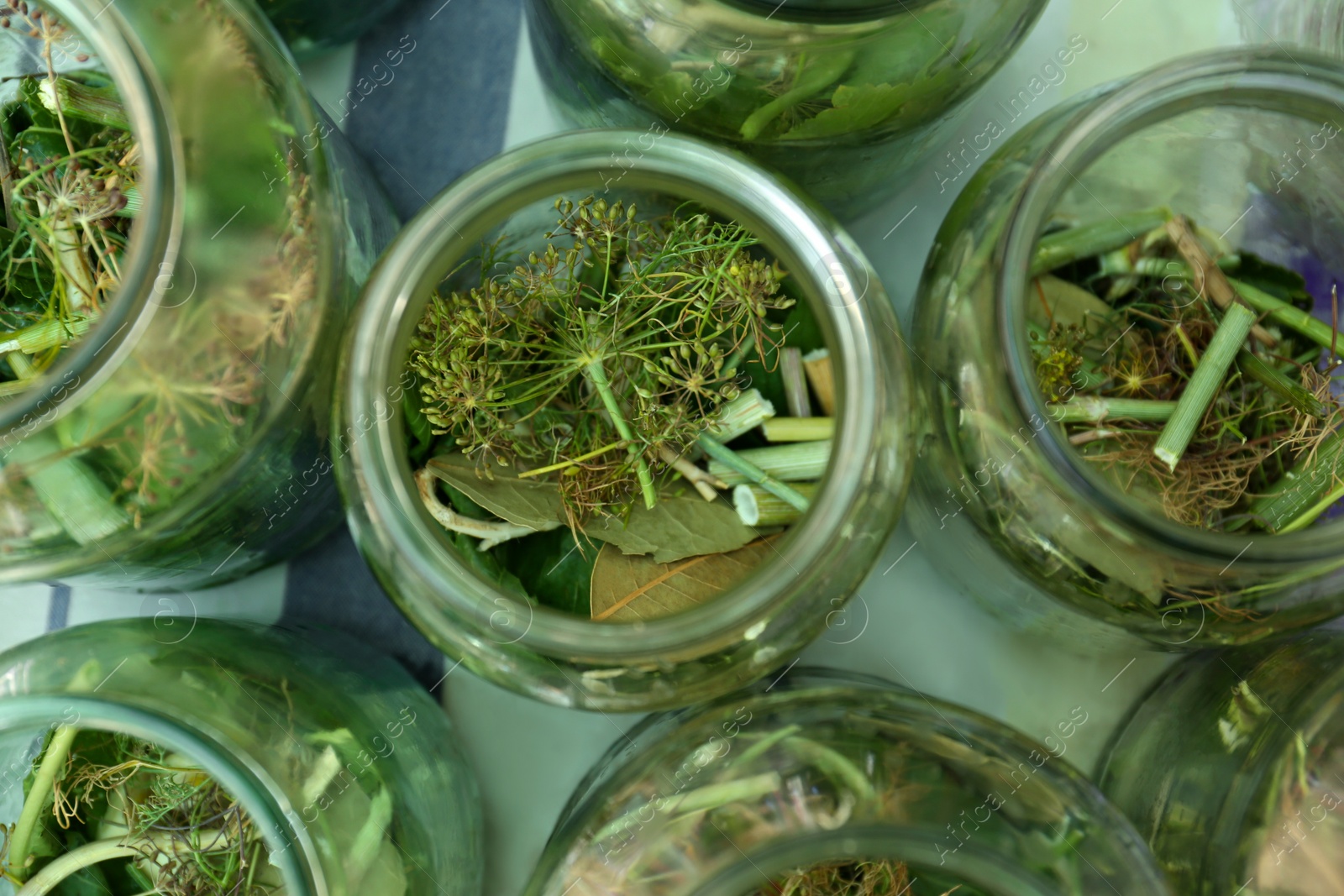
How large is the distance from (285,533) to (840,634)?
1.09 ft

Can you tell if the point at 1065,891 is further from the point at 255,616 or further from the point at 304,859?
the point at 255,616

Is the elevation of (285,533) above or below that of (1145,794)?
above

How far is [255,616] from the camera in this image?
1.90 ft

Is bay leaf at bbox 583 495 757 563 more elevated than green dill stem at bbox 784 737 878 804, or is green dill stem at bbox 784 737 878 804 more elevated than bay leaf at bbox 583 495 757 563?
bay leaf at bbox 583 495 757 563

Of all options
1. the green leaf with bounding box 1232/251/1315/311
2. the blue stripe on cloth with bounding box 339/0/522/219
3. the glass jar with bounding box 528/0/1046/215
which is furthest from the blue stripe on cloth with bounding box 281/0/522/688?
the green leaf with bounding box 1232/251/1315/311

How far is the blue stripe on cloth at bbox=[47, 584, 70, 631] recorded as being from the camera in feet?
1.94

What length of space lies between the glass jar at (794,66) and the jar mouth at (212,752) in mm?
312

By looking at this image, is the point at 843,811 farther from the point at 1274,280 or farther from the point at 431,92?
the point at 431,92

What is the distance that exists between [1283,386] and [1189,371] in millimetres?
46

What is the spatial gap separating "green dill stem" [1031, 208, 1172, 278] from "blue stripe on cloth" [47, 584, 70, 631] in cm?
63

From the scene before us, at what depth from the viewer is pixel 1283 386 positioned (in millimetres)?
480

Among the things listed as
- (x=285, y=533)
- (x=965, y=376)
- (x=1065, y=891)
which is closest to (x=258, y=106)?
(x=285, y=533)

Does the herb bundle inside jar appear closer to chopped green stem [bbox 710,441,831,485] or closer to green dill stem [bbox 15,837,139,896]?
chopped green stem [bbox 710,441,831,485]

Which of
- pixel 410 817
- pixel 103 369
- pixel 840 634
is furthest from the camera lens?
pixel 840 634
